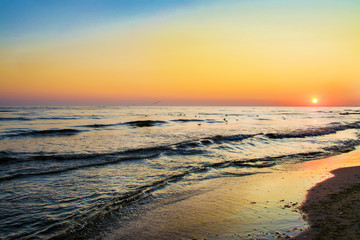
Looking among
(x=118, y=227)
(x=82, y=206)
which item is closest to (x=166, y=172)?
(x=82, y=206)

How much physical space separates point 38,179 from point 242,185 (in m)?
8.07

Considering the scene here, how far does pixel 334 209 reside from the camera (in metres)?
5.68

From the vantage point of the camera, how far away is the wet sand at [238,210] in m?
4.88

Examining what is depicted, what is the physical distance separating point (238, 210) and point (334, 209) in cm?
233

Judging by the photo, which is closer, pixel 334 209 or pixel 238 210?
pixel 334 209

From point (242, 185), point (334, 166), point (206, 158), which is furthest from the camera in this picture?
point (206, 158)

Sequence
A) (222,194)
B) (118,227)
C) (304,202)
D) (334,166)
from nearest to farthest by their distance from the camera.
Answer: (118,227), (304,202), (222,194), (334,166)

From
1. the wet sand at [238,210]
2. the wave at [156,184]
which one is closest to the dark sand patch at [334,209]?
the wet sand at [238,210]

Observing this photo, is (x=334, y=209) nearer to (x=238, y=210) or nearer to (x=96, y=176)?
(x=238, y=210)

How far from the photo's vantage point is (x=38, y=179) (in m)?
9.23

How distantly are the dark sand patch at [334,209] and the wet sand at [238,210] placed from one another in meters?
0.03

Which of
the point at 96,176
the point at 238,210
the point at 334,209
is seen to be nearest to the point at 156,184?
the point at 96,176

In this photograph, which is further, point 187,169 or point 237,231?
point 187,169

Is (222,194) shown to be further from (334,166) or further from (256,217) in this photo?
(334,166)
